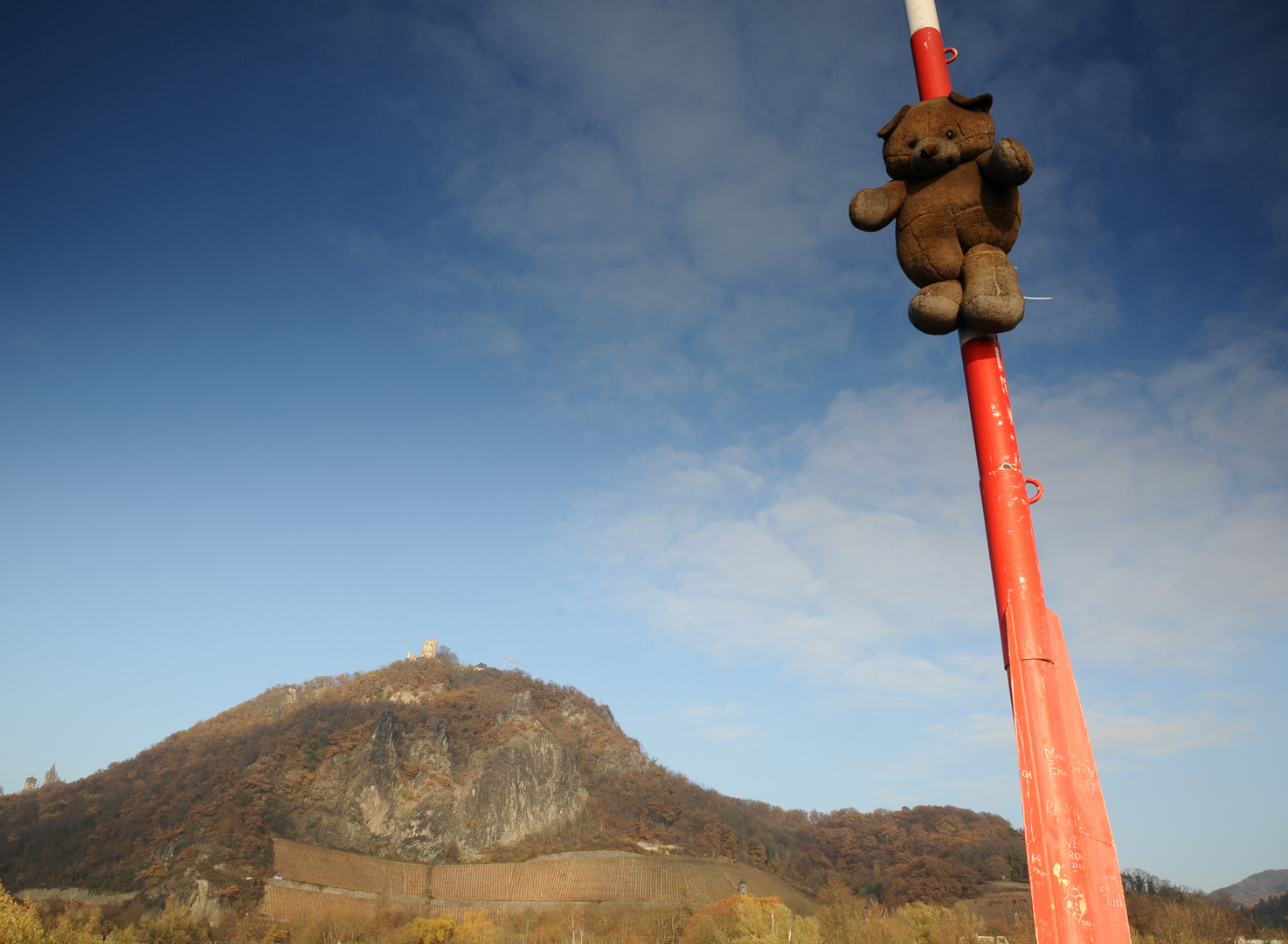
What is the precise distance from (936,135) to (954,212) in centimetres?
81

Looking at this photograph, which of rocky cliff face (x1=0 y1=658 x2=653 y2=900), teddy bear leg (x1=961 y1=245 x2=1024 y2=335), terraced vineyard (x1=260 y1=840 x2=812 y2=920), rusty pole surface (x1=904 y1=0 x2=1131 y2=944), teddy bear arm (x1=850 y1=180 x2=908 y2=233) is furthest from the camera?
rocky cliff face (x1=0 y1=658 x2=653 y2=900)

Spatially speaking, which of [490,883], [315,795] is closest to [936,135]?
[490,883]

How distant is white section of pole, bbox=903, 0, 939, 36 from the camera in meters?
7.70

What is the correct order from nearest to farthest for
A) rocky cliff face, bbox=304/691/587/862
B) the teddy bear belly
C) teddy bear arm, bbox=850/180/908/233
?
the teddy bear belly, teddy bear arm, bbox=850/180/908/233, rocky cliff face, bbox=304/691/587/862

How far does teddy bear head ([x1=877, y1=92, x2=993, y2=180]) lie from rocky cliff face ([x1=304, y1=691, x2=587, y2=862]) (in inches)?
3783

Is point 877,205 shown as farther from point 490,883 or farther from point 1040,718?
point 490,883

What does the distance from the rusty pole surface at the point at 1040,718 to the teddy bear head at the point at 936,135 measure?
155cm

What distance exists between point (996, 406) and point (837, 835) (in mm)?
121497

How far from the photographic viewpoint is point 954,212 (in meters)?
6.70

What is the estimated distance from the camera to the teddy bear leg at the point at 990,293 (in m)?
6.20

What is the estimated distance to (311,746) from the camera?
9975 centimetres

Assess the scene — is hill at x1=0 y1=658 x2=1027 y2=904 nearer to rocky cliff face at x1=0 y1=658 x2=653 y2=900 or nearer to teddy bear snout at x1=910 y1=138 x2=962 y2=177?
rocky cliff face at x1=0 y1=658 x2=653 y2=900

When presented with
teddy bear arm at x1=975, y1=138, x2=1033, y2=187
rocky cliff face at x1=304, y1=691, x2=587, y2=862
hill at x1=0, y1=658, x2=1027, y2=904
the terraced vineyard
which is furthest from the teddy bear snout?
rocky cliff face at x1=304, y1=691, x2=587, y2=862

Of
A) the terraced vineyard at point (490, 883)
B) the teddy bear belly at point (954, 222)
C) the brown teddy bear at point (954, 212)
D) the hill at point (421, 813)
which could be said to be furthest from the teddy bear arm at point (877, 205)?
the hill at point (421, 813)
